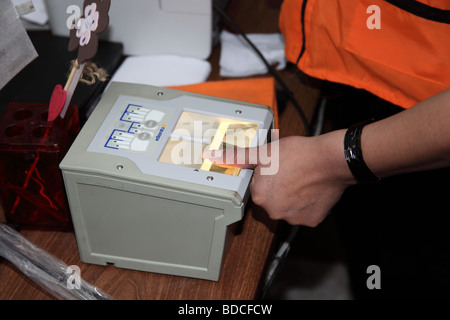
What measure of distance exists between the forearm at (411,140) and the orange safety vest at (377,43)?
5.3 inches

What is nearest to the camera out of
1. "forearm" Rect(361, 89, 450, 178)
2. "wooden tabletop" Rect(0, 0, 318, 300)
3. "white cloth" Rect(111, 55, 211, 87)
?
"forearm" Rect(361, 89, 450, 178)

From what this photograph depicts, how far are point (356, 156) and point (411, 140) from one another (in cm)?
7

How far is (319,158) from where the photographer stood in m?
0.61

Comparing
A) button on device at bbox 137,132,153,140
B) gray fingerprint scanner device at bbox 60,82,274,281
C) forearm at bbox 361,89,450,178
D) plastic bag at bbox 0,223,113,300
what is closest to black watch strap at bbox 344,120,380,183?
forearm at bbox 361,89,450,178

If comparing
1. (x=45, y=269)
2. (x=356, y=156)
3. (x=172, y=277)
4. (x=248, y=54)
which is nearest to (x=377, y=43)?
(x=356, y=156)

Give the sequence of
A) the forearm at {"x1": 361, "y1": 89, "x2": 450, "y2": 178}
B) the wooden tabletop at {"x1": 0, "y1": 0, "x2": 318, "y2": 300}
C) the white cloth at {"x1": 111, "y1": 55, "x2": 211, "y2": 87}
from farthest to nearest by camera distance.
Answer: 1. the white cloth at {"x1": 111, "y1": 55, "x2": 211, "y2": 87}
2. the wooden tabletop at {"x1": 0, "y1": 0, "x2": 318, "y2": 300}
3. the forearm at {"x1": 361, "y1": 89, "x2": 450, "y2": 178}

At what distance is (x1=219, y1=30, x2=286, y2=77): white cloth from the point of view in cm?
93

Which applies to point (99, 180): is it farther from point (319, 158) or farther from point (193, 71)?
point (193, 71)

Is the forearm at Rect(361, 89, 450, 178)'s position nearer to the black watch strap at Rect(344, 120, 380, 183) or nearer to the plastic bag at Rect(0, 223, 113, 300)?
the black watch strap at Rect(344, 120, 380, 183)

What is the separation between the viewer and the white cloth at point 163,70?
851 mm

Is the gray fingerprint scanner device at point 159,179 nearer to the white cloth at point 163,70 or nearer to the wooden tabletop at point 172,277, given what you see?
the wooden tabletop at point 172,277

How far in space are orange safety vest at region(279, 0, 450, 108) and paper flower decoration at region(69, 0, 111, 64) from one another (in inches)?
13.0
